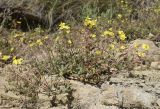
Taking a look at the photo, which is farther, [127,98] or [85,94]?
[85,94]

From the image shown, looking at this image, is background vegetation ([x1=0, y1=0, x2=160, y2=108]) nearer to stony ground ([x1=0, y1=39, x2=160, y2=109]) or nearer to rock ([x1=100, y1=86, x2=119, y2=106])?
stony ground ([x1=0, y1=39, x2=160, y2=109])

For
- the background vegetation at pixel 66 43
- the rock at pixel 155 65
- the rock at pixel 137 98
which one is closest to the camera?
the rock at pixel 137 98

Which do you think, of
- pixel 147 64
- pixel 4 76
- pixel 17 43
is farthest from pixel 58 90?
pixel 17 43

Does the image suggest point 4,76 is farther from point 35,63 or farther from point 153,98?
point 153,98

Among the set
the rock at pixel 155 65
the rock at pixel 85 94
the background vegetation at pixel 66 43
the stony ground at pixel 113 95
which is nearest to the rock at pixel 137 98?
the stony ground at pixel 113 95

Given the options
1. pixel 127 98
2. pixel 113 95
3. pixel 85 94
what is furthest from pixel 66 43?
pixel 127 98

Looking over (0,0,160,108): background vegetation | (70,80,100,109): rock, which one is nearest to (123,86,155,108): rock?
(70,80,100,109): rock

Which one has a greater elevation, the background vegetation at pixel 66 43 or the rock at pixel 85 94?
the background vegetation at pixel 66 43

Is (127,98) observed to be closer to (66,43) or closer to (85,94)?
(85,94)

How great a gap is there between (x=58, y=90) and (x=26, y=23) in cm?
306

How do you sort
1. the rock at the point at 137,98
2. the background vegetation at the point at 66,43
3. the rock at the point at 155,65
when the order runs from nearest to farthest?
the rock at the point at 137,98, the background vegetation at the point at 66,43, the rock at the point at 155,65

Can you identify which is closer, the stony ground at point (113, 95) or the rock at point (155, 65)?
the stony ground at point (113, 95)

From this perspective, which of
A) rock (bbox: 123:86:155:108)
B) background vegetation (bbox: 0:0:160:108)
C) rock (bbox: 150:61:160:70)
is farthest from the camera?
rock (bbox: 150:61:160:70)

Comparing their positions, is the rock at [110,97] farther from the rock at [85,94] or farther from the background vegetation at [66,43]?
the background vegetation at [66,43]
